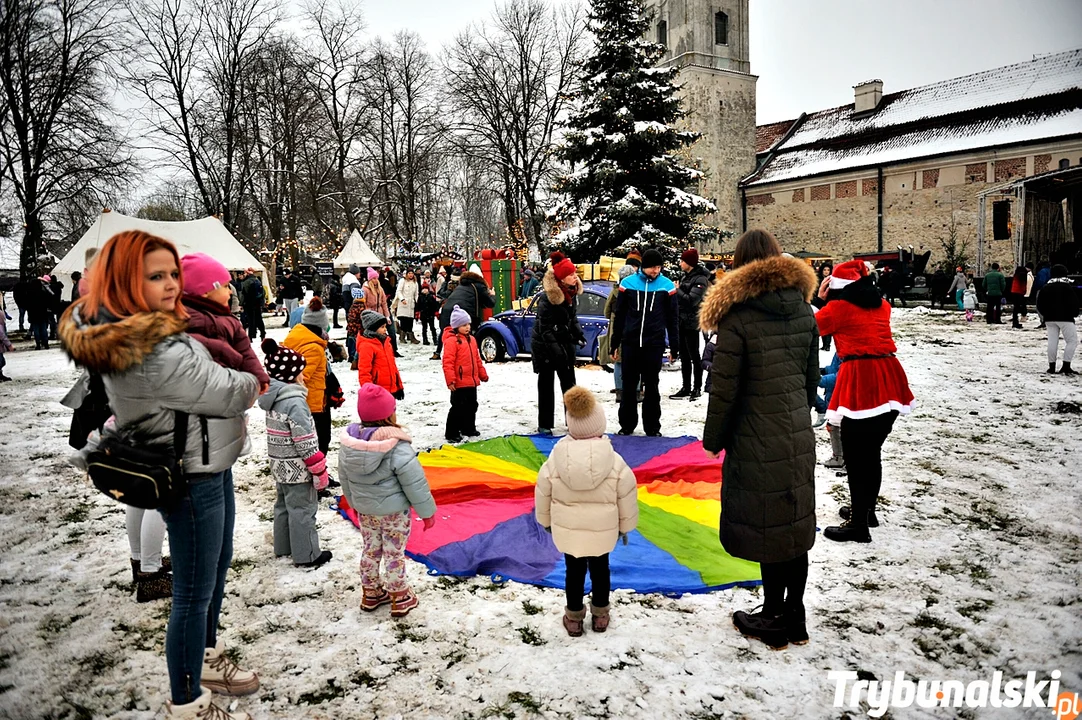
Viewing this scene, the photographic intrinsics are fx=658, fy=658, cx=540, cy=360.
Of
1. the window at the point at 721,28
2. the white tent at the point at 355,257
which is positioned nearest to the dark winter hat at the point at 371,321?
the white tent at the point at 355,257

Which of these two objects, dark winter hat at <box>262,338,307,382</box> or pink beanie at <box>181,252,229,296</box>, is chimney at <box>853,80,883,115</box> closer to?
dark winter hat at <box>262,338,307,382</box>

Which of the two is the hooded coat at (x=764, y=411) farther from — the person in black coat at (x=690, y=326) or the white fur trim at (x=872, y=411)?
the person in black coat at (x=690, y=326)

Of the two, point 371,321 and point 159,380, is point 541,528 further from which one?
point 159,380

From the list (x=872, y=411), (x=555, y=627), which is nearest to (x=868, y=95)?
(x=872, y=411)

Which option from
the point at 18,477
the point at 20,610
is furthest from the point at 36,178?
the point at 20,610

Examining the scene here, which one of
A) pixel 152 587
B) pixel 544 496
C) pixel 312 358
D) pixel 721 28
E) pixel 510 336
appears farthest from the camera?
pixel 721 28

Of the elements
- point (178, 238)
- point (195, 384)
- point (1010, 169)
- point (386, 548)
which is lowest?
point (386, 548)

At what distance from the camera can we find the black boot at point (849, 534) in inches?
187

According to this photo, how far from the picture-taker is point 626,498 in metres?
3.44

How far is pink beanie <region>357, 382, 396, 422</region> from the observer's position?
12.3ft

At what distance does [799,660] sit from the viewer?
11.0 feet

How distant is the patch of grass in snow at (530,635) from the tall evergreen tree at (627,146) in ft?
61.6

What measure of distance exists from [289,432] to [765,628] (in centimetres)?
318

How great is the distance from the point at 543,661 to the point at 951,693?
6.29 ft
